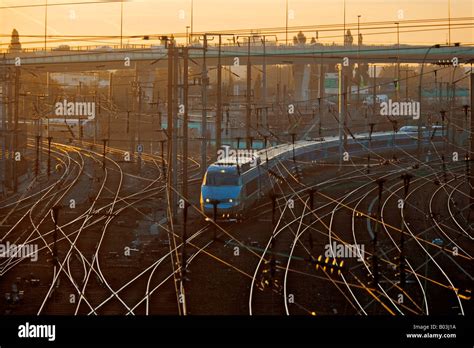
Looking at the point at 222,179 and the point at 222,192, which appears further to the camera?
the point at 222,179

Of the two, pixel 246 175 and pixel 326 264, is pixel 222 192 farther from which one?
pixel 326 264

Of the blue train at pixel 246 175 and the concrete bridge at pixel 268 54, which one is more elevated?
the concrete bridge at pixel 268 54

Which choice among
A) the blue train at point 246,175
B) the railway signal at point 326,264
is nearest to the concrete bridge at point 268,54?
the blue train at point 246,175

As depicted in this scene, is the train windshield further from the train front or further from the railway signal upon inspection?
the railway signal

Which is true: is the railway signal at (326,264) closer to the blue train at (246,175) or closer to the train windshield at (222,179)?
the blue train at (246,175)

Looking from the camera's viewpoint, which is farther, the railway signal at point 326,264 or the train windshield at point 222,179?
the train windshield at point 222,179

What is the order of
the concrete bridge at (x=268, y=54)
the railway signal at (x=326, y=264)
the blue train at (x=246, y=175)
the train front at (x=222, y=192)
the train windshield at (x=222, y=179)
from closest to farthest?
the railway signal at (x=326, y=264)
the concrete bridge at (x=268, y=54)
the train front at (x=222, y=192)
the blue train at (x=246, y=175)
the train windshield at (x=222, y=179)

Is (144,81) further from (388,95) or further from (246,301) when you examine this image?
(388,95)

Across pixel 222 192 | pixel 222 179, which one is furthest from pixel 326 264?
pixel 222 179
